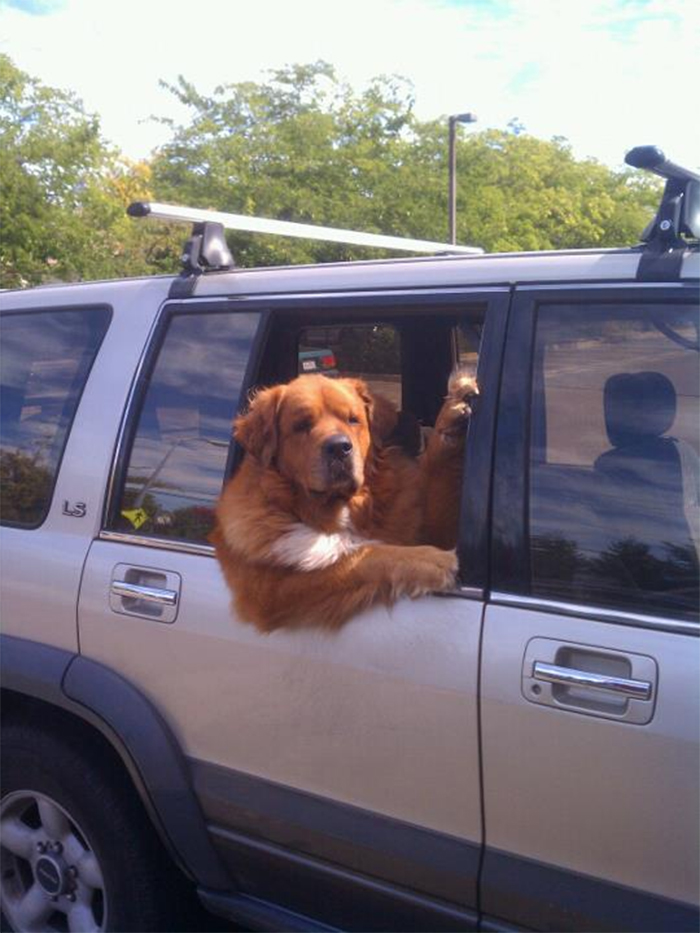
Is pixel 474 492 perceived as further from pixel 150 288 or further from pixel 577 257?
pixel 150 288

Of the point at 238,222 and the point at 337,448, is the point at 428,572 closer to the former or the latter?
the point at 337,448

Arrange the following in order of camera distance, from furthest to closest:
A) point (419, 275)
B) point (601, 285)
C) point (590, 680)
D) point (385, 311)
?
1. point (385, 311)
2. point (419, 275)
3. point (601, 285)
4. point (590, 680)

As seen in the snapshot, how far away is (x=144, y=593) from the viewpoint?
294 cm

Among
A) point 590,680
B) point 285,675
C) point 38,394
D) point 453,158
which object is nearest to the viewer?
point 590,680

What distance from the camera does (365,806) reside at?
2537mm

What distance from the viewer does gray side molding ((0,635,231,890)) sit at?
2.87m

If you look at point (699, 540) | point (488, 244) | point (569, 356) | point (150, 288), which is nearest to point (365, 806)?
point (699, 540)

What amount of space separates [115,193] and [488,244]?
26.7 feet

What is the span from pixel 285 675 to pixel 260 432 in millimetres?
721

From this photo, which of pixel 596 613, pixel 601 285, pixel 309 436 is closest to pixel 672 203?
pixel 601 285

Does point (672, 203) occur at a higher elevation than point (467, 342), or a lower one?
higher

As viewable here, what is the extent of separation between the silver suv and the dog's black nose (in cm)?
35

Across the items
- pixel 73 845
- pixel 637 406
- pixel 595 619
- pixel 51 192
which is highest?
pixel 51 192

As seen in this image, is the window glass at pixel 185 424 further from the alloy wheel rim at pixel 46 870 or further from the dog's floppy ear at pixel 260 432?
the alloy wheel rim at pixel 46 870
